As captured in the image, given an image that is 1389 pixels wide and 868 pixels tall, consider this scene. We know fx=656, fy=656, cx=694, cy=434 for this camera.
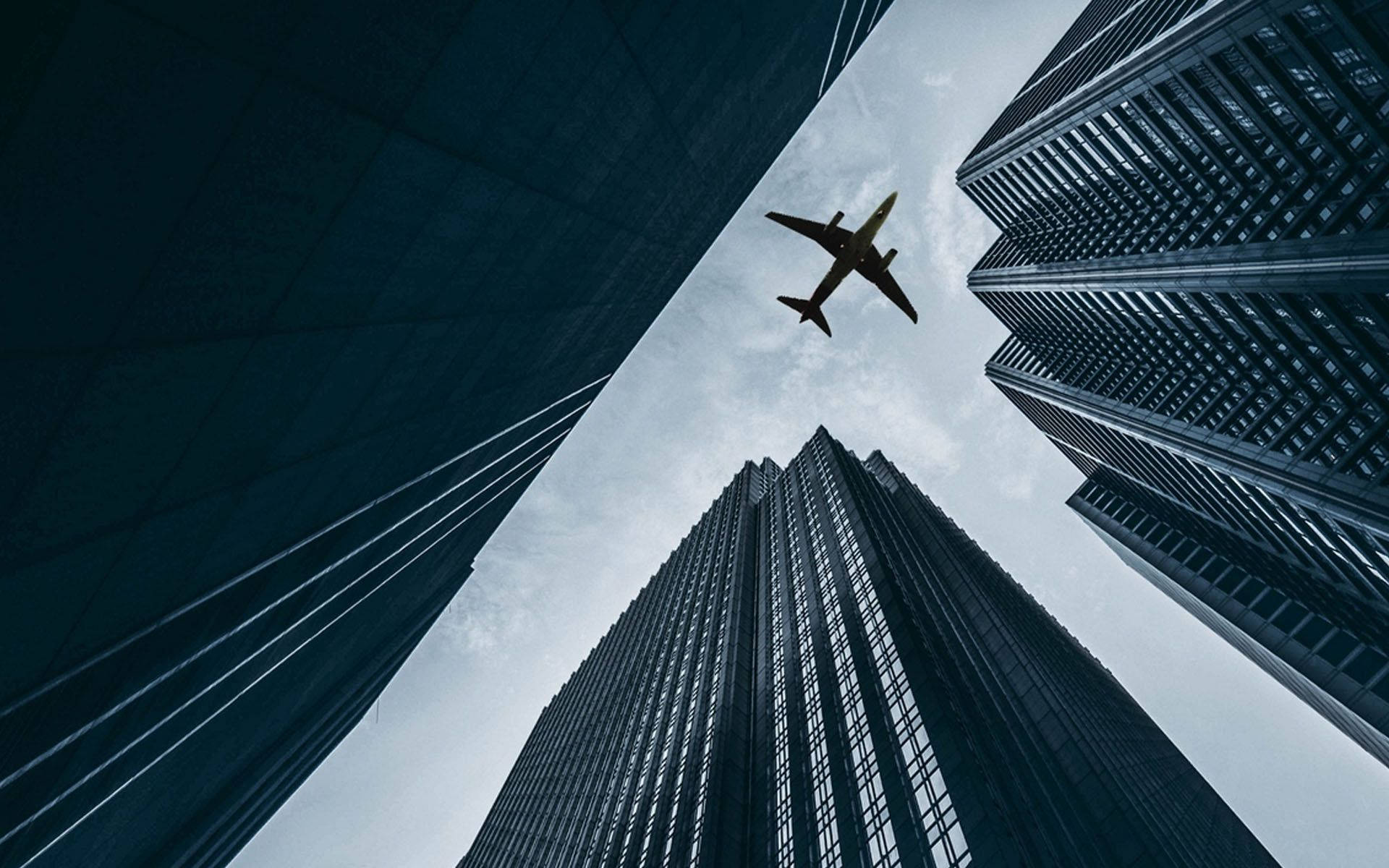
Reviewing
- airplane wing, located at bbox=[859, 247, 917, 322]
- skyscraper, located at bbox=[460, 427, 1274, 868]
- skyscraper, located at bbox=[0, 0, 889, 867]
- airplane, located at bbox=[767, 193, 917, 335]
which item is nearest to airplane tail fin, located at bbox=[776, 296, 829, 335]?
airplane, located at bbox=[767, 193, 917, 335]

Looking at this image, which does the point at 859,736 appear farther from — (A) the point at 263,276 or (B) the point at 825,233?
(A) the point at 263,276

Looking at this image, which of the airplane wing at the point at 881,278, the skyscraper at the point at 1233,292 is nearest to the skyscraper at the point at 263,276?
the airplane wing at the point at 881,278

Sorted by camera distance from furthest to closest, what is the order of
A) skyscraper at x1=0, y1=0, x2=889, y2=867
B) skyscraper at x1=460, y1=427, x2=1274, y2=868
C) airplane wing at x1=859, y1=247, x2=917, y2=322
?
airplane wing at x1=859, y1=247, x2=917, y2=322 → skyscraper at x1=460, y1=427, x2=1274, y2=868 → skyscraper at x1=0, y1=0, x2=889, y2=867

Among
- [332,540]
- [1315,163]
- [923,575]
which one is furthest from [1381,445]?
[332,540]

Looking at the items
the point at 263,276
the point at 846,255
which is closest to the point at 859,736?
the point at 846,255

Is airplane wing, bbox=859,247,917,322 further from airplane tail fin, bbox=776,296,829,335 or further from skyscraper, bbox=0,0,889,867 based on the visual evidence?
skyscraper, bbox=0,0,889,867

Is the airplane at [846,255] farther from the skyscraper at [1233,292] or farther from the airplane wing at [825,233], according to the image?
the skyscraper at [1233,292]
